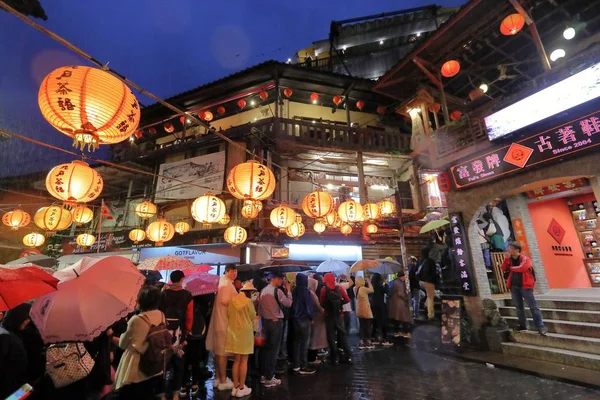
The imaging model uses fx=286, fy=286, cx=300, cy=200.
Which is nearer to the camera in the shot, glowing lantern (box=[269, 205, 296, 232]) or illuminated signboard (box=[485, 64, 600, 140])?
illuminated signboard (box=[485, 64, 600, 140])

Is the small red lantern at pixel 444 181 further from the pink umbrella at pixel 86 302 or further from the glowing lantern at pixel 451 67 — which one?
the pink umbrella at pixel 86 302

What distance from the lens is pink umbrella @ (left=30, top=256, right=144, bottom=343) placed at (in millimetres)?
3217

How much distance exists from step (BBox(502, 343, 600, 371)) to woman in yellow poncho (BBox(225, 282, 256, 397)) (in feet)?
22.8

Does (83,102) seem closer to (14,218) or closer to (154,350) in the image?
(154,350)

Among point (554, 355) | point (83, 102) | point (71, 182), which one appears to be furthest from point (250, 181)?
point (554, 355)

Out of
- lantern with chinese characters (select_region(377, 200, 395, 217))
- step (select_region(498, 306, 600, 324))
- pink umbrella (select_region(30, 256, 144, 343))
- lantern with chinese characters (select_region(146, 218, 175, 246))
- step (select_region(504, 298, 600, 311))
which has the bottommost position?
step (select_region(498, 306, 600, 324))

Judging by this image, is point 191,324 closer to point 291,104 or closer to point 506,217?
point 506,217

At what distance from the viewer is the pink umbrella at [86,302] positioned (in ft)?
10.6

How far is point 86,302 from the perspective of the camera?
3.34 meters

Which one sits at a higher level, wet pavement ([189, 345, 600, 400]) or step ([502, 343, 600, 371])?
step ([502, 343, 600, 371])

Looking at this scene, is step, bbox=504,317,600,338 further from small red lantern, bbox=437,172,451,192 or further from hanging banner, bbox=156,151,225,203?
hanging banner, bbox=156,151,225,203

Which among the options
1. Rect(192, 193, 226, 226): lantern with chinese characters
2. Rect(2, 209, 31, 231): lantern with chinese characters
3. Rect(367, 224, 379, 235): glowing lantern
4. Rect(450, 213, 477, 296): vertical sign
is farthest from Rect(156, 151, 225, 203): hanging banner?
Rect(450, 213, 477, 296): vertical sign

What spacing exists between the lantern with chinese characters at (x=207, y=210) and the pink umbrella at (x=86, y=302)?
4.40 metres

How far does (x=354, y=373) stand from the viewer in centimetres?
670
